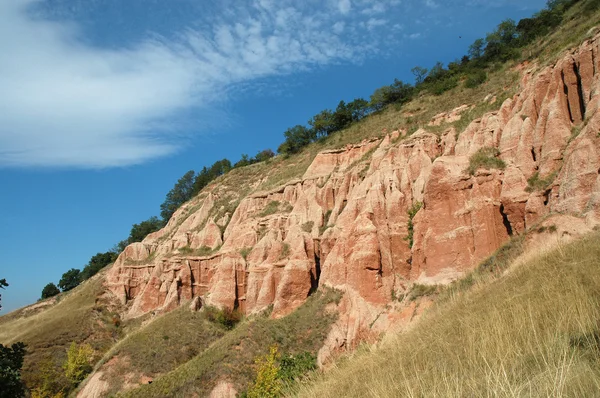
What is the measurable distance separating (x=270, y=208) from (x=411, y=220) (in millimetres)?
18488

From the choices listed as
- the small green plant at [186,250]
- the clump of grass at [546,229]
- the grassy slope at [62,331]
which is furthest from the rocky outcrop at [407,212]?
the grassy slope at [62,331]

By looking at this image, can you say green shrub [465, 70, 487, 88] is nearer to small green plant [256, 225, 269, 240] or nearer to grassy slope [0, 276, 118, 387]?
small green plant [256, 225, 269, 240]

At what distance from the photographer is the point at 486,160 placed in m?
23.6

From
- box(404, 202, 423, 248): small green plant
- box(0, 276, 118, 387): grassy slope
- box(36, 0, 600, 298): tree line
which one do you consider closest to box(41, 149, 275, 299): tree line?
box(36, 0, 600, 298): tree line

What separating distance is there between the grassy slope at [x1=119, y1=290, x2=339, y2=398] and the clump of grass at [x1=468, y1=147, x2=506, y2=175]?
463 inches

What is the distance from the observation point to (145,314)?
41.5 metres

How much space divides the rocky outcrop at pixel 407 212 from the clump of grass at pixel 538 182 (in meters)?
0.09

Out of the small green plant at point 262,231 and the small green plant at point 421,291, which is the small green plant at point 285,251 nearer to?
the small green plant at point 262,231

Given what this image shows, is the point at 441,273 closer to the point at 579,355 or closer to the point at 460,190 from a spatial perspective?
the point at 460,190

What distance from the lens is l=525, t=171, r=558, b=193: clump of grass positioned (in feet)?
64.0

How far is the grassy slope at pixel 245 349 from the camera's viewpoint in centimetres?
2288

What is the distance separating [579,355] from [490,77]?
150ft

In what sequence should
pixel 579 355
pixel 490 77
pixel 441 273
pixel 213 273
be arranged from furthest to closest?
pixel 490 77 → pixel 213 273 → pixel 441 273 → pixel 579 355

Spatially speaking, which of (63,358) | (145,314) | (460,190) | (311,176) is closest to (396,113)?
(311,176)
